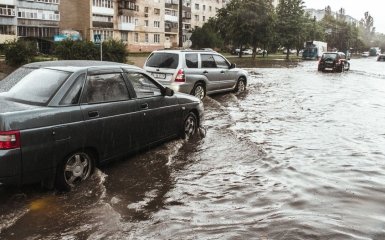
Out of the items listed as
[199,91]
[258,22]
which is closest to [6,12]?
[258,22]

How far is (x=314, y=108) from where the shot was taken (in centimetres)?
1335

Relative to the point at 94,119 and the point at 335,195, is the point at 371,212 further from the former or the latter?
the point at 94,119

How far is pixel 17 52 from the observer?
21203 millimetres

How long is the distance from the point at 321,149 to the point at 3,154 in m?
5.94

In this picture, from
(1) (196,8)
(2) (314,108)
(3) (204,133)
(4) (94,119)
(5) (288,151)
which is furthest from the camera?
(1) (196,8)

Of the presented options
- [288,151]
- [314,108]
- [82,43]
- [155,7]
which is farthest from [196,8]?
[288,151]

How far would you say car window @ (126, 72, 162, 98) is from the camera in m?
6.56

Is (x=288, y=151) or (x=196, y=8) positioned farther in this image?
(x=196, y=8)

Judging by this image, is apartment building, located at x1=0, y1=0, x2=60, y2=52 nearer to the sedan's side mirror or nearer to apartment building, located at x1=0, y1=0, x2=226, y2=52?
apartment building, located at x1=0, y1=0, x2=226, y2=52

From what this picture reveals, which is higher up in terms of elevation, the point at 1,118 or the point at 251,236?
the point at 1,118

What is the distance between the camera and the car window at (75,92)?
208 inches

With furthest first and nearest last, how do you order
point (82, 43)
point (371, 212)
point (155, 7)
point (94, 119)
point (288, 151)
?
point (155, 7) → point (82, 43) → point (288, 151) → point (94, 119) → point (371, 212)

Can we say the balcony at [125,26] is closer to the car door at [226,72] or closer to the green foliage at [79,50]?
the green foliage at [79,50]

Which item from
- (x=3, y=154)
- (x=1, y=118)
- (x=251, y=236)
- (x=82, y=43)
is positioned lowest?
(x=251, y=236)
